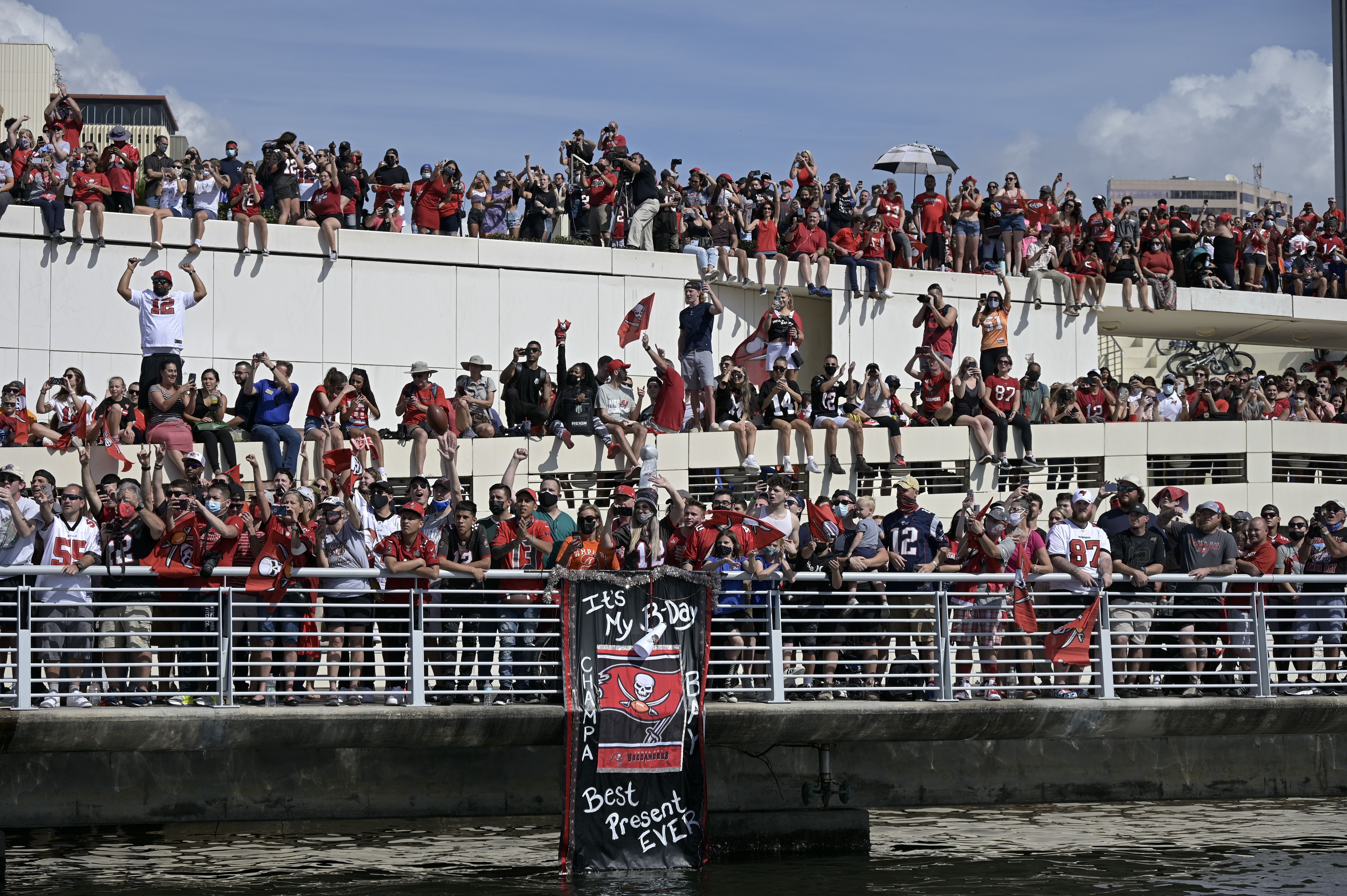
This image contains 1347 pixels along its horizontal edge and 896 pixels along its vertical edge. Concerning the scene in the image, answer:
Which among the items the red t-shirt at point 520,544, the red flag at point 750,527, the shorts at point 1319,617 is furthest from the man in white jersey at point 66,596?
the shorts at point 1319,617

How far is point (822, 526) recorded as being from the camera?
1434 cm

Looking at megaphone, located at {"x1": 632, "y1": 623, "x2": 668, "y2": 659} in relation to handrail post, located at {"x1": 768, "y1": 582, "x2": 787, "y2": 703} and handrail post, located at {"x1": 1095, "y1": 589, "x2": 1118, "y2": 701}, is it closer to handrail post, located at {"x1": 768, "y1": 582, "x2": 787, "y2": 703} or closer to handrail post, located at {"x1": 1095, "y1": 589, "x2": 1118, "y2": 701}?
handrail post, located at {"x1": 768, "y1": 582, "x2": 787, "y2": 703}

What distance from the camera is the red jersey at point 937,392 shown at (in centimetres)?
2177

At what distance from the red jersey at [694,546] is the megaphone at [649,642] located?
1.93ft

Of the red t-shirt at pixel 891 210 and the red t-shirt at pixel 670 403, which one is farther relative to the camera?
the red t-shirt at pixel 891 210

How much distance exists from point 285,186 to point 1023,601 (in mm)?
13877

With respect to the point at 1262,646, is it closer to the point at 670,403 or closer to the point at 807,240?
the point at 670,403

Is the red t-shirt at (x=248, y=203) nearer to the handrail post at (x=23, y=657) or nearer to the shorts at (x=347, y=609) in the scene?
the shorts at (x=347, y=609)

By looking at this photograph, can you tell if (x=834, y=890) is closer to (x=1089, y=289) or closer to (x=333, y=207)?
(x=333, y=207)

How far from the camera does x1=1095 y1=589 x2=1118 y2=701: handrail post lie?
46.7 feet

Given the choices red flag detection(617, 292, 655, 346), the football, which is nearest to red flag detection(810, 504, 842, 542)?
red flag detection(617, 292, 655, 346)

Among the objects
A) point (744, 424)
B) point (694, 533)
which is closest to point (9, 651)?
point (694, 533)

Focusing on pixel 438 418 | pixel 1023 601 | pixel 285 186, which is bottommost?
pixel 1023 601

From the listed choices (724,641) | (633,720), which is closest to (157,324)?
(724,641)
